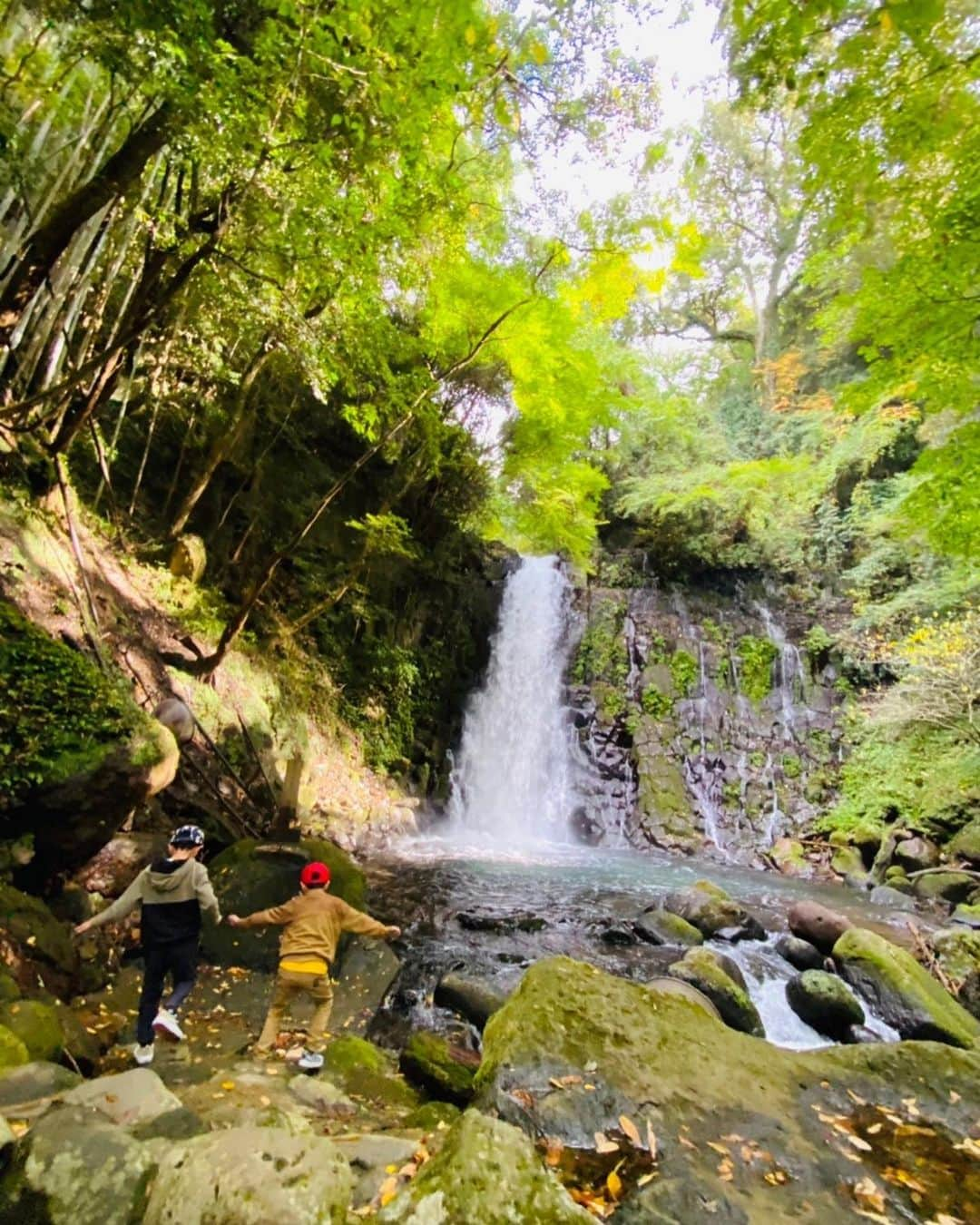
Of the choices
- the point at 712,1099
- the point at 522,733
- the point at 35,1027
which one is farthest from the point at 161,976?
the point at 522,733

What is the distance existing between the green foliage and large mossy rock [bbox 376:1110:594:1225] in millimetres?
3673

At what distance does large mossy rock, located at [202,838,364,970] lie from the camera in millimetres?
5207

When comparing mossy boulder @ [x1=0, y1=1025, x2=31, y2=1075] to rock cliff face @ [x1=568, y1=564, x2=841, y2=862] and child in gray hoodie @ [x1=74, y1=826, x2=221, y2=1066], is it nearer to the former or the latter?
child in gray hoodie @ [x1=74, y1=826, x2=221, y2=1066]

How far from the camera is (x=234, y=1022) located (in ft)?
14.3

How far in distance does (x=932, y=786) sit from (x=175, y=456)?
16134 mm

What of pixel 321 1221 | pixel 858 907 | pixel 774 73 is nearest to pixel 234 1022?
pixel 321 1221

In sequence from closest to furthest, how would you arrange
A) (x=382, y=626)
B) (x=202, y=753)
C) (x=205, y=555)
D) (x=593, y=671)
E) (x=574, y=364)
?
(x=202, y=753) < (x=205, y=555) < (x=574, y=364) < (x=382, y=626) < (x=593, y=671)

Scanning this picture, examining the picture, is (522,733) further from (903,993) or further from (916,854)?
(903,993)

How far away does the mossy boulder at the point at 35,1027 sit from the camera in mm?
2896

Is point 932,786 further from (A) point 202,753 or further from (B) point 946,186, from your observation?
(A) point 202,753

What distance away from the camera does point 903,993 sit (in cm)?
562

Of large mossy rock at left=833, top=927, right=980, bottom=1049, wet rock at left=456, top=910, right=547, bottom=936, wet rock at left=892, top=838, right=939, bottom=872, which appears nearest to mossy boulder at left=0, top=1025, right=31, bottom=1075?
wet rock at left=456, top=910, right=547, bottom=936

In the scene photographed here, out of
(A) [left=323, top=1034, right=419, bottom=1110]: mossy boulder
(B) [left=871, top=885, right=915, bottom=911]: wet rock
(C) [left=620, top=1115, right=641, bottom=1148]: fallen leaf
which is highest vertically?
(B) [left=871, top=885, right=915, bottom=911]: wet rock

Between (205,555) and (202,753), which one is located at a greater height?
(205,555)
